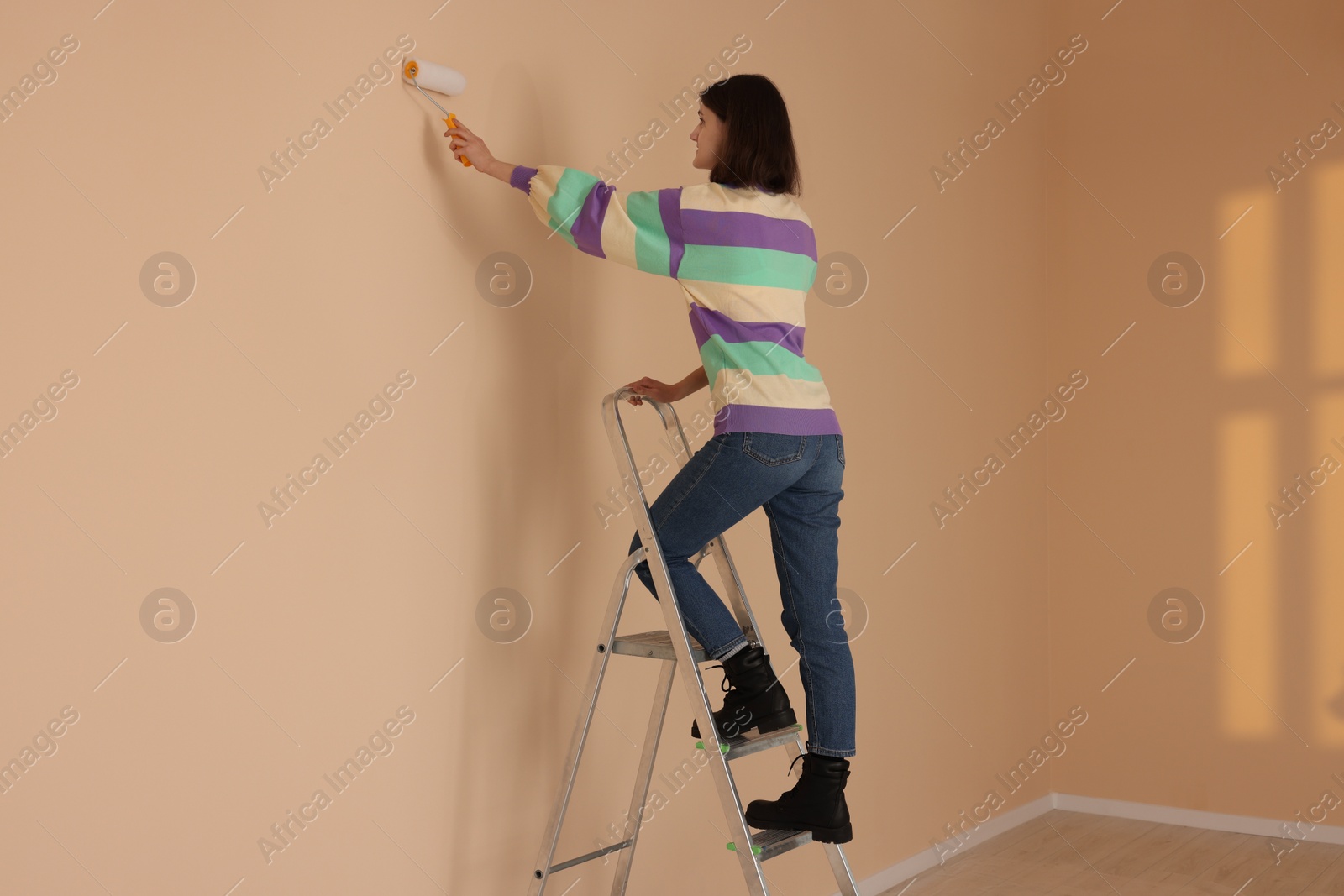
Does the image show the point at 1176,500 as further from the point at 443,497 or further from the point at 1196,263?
the point at 443,497

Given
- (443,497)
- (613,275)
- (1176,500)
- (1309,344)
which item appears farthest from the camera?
(1176,500)

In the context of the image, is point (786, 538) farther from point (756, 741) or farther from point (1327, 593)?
point (1327, 593)

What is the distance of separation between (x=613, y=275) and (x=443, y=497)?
67 cm

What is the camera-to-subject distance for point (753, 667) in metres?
1.86

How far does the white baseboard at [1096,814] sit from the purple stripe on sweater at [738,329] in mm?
1781

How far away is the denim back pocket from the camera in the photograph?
181cm

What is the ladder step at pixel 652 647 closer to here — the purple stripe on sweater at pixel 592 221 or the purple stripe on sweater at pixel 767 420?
the purple stripe on sweater at pixel 767 420

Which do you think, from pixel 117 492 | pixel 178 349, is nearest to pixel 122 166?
pixel 178 349

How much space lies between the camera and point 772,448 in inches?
71.5

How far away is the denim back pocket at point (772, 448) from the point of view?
181 cm

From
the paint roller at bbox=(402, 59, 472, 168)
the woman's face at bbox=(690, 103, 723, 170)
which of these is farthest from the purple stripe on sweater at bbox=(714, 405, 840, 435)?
the paint roller at bbox=(402, 59, 472, 168)

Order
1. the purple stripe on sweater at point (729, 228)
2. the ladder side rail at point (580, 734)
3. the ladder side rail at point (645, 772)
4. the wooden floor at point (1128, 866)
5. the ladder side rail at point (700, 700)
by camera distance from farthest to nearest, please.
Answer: the wooden floor at point (1128, 866) < the ladder side rail at point (645, 772) < the ladder side rail at point (580, 734) < the purple stripe on sweater at point (729, 228) < the ladder side rail at point (700, 700)

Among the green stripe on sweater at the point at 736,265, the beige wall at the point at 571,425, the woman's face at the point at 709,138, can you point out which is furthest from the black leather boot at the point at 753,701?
the woman's face at the point at 709,138

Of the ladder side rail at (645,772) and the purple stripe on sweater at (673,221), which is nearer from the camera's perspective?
the purple stripe on sweater at (673,221)
